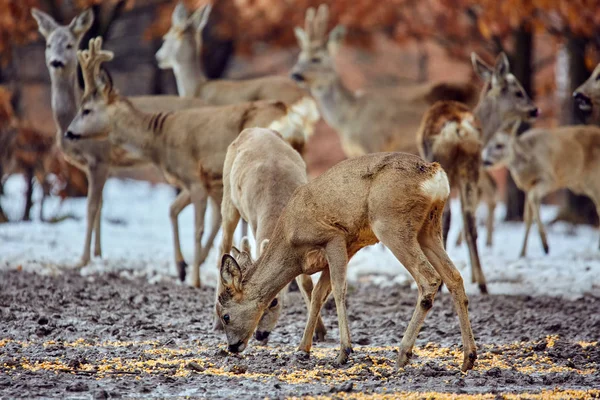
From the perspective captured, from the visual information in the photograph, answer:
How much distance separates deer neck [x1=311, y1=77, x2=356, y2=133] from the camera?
14.6m

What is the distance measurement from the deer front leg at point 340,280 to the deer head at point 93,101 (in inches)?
195

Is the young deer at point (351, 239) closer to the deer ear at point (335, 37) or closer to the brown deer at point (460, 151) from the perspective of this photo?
the brown deer at point (460, 151)

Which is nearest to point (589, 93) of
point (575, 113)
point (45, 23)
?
point (45, 23)

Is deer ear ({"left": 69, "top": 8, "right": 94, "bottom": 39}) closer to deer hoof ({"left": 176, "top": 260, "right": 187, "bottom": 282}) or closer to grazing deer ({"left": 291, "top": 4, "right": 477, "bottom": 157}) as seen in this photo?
deer hoof ({"left": 176, "top": 260, "right": 187, "bottom": 282})

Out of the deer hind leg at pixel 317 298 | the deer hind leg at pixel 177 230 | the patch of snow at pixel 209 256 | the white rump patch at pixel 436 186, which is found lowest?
the patch of snow at pixel 209 256

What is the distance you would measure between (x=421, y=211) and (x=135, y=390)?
209cm

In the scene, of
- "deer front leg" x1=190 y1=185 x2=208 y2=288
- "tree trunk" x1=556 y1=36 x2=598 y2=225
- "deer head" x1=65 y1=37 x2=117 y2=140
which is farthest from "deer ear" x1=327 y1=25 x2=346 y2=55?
"deer front leg" x1=190 y1=185 x2=208 y2=288

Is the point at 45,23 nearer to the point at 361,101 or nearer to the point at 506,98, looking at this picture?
the point at 361,101

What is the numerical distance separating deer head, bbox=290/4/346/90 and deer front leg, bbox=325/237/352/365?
8.80 meters

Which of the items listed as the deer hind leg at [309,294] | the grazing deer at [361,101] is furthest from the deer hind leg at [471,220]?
the grazing deer at [361,101]

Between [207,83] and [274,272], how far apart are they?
24.7 feet

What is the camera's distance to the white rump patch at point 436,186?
6125mm

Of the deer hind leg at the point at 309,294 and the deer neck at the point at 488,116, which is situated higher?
the deer neck at the point at 488,116

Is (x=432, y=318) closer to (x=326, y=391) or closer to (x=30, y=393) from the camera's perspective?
(x=326, y=391)
